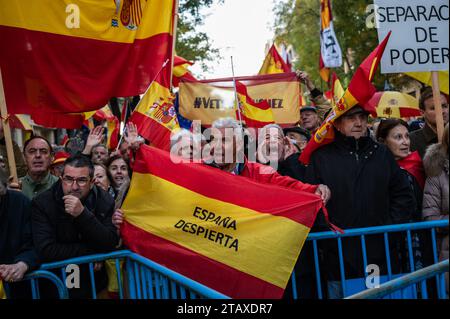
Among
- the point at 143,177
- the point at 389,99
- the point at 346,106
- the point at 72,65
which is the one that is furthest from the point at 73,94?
the point at 389,99

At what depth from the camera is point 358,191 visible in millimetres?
4492

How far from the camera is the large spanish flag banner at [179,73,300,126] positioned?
31.3 ft

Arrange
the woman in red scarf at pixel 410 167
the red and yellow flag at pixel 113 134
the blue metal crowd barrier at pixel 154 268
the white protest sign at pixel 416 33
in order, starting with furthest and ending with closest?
1. the red and yellow flag at pixel 113 134
2. the white protest sign at pixel 416 33
3. the woman in red scarf at pixel 410 167
4. the blue metal crowd barrier at pixel 154 268

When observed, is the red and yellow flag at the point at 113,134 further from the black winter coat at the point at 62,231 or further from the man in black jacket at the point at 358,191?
the man in black jacket at the point at 358,191

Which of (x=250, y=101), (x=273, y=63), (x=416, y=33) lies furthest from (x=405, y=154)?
(x=273, y=63)

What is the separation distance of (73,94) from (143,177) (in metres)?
1.73

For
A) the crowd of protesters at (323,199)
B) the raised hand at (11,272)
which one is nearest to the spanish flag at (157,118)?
the crowd of protesters at (323,199)

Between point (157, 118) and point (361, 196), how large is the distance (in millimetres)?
2750

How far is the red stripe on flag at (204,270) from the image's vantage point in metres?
4.23

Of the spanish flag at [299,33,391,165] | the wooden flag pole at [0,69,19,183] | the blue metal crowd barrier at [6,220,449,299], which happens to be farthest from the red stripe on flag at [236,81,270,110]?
the blue metal crowd barrier at [6,220,449,299]

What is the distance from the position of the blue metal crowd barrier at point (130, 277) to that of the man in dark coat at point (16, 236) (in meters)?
0.08

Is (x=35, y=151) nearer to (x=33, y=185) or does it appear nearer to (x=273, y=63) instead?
(x=33, y=185)

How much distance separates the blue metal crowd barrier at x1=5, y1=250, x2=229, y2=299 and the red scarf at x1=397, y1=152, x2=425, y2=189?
7.02 ft
